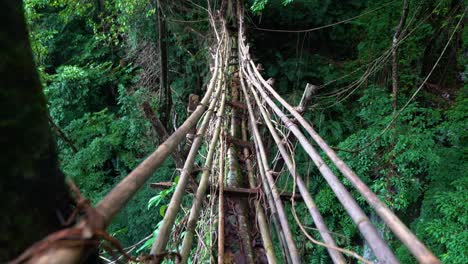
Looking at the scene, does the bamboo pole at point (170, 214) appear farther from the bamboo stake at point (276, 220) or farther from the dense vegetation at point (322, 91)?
the dense vegetation at point (322, 91)

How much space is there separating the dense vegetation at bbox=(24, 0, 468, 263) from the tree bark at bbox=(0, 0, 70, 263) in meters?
1.08

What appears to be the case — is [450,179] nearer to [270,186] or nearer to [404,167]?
[404,167]

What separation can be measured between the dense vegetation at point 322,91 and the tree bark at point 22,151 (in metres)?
1.08

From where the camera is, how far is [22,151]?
1.34 ft

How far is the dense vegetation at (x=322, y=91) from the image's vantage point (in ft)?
8.03

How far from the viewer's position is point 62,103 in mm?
5660

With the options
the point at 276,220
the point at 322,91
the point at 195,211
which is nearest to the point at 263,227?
the point at 276,220

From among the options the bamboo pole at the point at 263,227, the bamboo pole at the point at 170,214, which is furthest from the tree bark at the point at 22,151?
the bamboo pole at the point at 263,227

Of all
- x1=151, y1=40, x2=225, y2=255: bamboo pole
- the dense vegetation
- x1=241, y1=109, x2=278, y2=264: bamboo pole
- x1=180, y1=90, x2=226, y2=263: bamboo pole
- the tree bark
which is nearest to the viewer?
the tree bark

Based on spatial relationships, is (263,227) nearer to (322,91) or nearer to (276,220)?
(276,220)

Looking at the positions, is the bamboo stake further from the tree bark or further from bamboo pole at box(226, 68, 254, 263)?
the tree bark

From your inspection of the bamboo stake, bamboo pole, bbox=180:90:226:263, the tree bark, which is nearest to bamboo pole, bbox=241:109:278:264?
the bamboo stake

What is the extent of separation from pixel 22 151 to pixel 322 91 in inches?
153

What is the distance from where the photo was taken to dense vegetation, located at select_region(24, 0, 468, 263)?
245 cm
